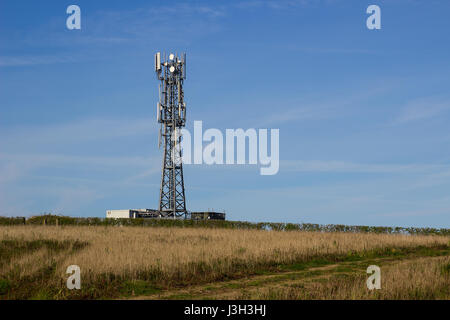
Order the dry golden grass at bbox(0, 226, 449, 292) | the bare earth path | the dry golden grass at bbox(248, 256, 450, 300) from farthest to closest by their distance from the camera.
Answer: the dry golden grass at bbox(0, 226, 449, 292), the bare earth path, the dry golden grass at bbox(248, 256, 450, 300)

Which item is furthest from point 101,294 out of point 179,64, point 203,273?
point 179,64

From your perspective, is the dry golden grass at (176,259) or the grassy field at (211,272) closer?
the grassy field at (211,272)

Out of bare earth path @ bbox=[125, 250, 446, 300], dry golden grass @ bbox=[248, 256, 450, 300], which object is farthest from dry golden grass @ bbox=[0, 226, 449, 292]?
dry golden grass @ bbox=[248, 256, 450, 300]

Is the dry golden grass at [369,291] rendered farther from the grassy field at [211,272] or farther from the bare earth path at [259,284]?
the bare earth path at [259,284]

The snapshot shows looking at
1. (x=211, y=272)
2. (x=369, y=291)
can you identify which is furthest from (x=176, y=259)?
(x=369, y=291)

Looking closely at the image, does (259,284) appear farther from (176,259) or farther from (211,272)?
(176,259)

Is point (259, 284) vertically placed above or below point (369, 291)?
below

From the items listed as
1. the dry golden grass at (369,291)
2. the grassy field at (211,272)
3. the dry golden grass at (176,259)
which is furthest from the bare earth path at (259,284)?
the dry golden grass at (176,259)

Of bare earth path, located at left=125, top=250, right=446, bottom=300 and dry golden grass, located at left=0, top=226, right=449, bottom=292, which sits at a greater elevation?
dry golden grass, located at left=0, top=226, right=449, bottom=292

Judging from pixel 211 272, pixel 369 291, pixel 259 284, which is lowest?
pixel 259 284

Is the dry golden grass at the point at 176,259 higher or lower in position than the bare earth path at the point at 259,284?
higher

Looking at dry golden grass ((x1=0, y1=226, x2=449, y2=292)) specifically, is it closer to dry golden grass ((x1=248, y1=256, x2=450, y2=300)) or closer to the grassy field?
the grassy field
